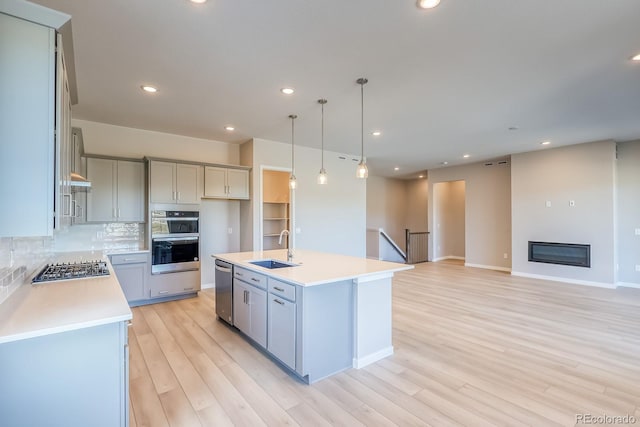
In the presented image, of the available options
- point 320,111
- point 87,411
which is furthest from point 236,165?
point 87,411

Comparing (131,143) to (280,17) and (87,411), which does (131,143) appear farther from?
(87,411)

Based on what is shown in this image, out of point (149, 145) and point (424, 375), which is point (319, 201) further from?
point (424, 375)

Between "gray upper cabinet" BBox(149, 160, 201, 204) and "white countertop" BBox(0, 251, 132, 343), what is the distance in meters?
2.66

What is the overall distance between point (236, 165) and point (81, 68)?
9.42ft

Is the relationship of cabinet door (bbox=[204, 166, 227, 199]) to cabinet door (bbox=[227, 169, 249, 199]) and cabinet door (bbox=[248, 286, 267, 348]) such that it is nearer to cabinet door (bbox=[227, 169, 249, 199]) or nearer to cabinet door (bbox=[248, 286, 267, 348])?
cabinet door (bbox=[227, 169, 249, 199])

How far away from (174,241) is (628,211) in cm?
849

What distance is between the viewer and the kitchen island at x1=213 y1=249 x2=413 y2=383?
253 centimetres

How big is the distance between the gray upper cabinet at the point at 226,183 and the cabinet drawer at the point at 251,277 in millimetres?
2252

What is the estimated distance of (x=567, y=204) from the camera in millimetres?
6301

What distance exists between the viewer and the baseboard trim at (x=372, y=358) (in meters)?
2.79

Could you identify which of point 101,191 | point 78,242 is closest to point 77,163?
point 101,191

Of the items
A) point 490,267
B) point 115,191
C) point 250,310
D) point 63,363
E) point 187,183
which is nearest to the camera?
point 63,363

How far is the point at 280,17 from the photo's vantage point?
222cm

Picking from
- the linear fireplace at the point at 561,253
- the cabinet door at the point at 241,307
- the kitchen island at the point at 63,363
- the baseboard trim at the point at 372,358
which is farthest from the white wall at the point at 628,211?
the kitchen island at the point at 63,363
